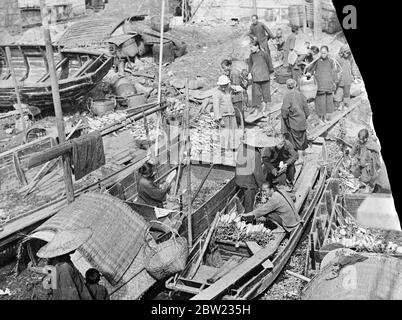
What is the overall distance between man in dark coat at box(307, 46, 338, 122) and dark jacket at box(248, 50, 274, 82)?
1005mm

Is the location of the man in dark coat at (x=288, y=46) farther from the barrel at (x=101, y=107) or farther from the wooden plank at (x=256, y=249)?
the wooden plank at (x=256, y=249)

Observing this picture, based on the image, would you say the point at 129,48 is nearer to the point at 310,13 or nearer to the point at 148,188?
the point at 310,13

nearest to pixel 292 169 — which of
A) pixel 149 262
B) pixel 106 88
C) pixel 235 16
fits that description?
pixel 149 262

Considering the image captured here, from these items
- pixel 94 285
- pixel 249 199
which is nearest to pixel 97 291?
pixel 94 285

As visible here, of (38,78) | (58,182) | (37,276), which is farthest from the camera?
(38,78)

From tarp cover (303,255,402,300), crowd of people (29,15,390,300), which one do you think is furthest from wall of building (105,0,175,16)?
tarp cover (303,255,402,300)

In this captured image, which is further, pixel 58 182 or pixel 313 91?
pixel 313 91

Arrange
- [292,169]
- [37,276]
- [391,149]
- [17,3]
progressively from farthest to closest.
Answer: [17,3] → [292,169] → [37,276] → [391,149]

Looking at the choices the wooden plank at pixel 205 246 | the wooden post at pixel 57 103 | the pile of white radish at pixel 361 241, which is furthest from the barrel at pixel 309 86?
the wooden post at pixel 57 103

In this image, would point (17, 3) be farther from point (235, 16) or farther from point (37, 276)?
point (37, 276)

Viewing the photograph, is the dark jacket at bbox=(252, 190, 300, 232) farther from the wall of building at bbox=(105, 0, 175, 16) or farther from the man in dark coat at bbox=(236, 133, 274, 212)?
the wall of building at bbox=(105, 0, 175, 16)
